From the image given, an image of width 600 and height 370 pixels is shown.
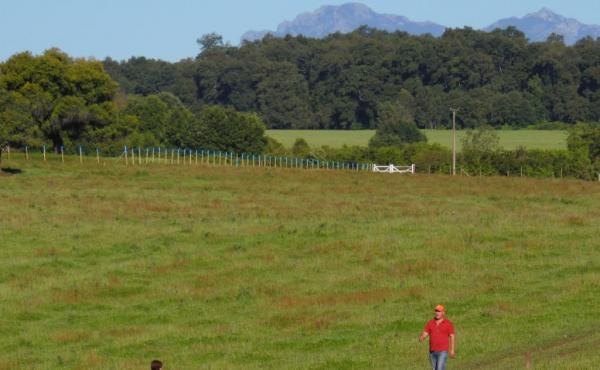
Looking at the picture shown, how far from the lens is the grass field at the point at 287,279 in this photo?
3306 cm

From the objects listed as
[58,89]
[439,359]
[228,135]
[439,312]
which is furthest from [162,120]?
[439,312]

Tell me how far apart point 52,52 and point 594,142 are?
6400cm

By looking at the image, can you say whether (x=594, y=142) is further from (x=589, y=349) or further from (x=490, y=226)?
(x=589, y=349)

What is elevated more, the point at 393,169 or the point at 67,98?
the point at 67,98

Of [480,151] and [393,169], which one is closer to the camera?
[393,169]

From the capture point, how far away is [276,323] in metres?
37.2

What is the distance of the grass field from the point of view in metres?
33.1

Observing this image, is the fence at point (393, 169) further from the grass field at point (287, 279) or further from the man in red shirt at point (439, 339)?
the man in red shirt at point (439, 339)

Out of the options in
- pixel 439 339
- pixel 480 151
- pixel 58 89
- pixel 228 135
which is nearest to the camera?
pixel 439 339

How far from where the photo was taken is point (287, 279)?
43.9 meters

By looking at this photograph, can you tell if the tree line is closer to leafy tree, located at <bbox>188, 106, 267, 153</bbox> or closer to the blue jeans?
leafy tree, located at <bbox>188, 106, 267, 153</bbox>

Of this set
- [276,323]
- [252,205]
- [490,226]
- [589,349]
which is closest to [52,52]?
[252,205]

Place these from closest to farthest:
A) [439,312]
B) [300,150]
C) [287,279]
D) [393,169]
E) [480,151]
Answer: [439,312] < [287,279] < [393,169] < [480,151] < [300,150]

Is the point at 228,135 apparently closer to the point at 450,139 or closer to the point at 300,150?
the point at 300,150
